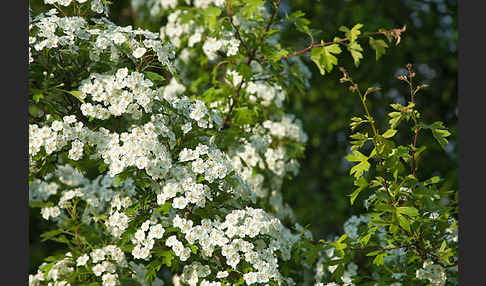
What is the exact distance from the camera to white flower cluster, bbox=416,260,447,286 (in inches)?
87.6

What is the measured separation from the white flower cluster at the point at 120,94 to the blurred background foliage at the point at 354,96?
357cm

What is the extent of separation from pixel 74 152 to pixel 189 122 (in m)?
0.50

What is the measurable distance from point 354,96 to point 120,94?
453cm

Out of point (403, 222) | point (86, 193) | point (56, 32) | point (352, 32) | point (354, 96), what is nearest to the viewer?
point (403, 222)

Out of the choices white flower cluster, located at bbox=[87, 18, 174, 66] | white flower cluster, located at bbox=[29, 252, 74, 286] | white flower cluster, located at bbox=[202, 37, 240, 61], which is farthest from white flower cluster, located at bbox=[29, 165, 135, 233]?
white flower cluster, located at bbox=[202, 37, 240, 61]

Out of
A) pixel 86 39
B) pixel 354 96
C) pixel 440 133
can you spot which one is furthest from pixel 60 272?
pixel 354 96

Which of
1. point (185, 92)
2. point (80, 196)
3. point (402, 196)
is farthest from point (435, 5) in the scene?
point (80, 196)

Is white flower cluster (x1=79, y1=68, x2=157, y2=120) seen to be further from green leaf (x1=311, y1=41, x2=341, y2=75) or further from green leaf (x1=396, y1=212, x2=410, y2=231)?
green leaf (x1=396, y1=212, x2=410, y2=231)

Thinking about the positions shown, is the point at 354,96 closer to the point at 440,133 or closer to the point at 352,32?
the point at 352,32

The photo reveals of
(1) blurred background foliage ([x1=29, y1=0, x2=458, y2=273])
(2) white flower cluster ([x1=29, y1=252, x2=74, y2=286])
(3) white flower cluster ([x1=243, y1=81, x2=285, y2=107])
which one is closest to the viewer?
(2) white flower cluster ([x1=29, y1=252, x2=74, y2=286])

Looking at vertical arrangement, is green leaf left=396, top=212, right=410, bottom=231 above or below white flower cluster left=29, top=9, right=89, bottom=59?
below

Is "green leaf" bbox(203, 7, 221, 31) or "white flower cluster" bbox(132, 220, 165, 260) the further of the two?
"green leaf" bbox(203, 7, 221, 31)

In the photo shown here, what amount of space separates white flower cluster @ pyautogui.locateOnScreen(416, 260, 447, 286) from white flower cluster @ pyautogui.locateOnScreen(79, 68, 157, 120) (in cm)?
130

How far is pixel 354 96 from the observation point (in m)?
6.38
